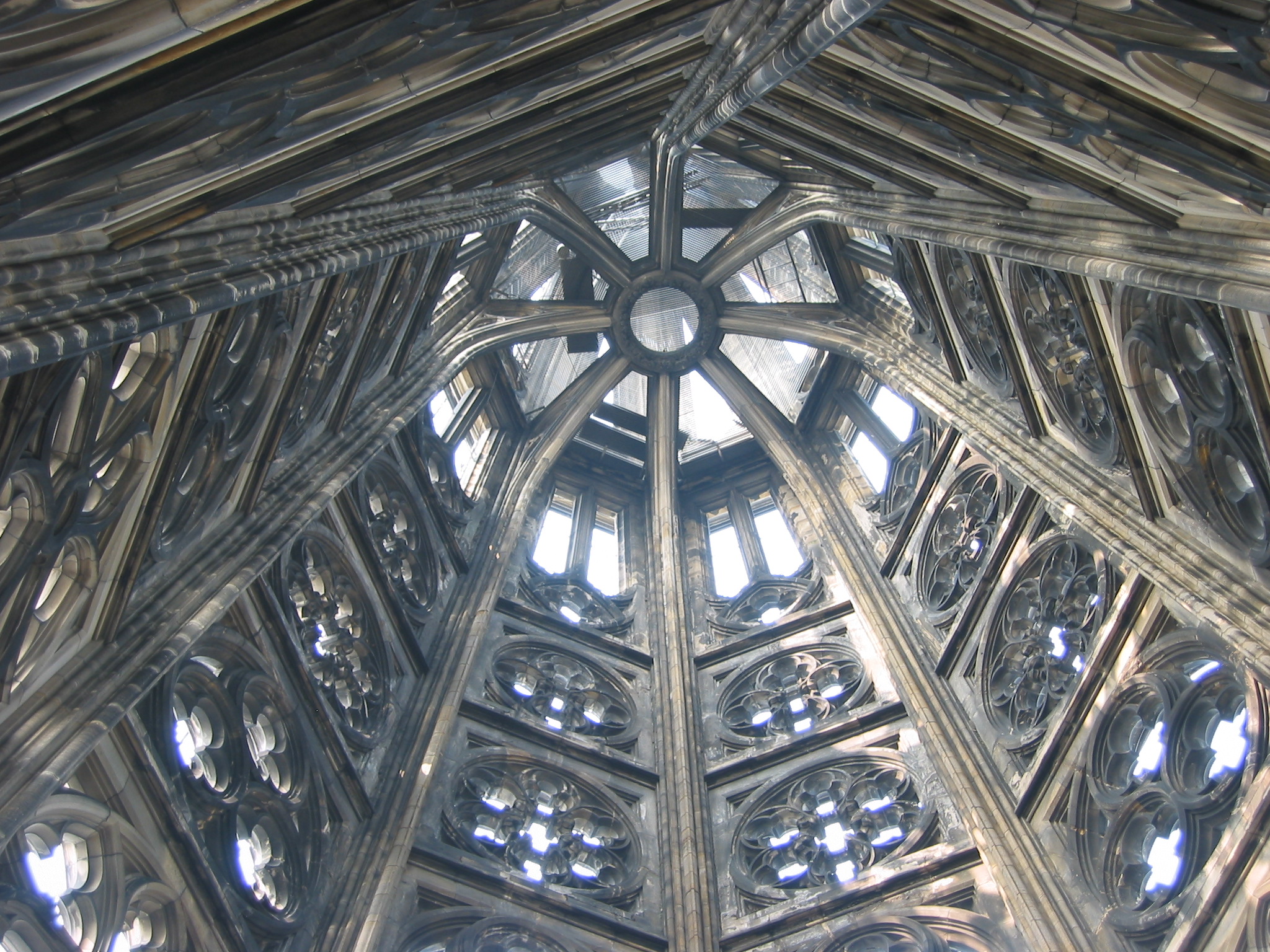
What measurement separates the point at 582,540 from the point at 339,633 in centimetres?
695

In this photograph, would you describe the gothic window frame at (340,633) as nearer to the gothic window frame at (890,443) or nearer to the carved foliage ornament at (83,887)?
the carved foliage ornament at (83,887)

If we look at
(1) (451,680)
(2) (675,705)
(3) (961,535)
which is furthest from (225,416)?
(3) (961,535)

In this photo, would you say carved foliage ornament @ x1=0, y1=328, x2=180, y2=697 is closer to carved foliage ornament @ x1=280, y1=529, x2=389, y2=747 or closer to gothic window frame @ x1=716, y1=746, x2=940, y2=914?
carved foliage ornament @ x1=280, y1=529, x2=389, y2=747

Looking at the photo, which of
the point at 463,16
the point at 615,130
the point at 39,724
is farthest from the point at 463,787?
the point at 463,16

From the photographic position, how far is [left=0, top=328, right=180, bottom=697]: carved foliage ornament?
612 centimetres

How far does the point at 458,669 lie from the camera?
13.3 m

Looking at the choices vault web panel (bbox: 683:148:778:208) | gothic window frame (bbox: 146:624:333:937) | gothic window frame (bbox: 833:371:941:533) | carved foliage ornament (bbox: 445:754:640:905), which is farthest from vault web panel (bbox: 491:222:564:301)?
gothic window frame (bbox: 146:624:333:937)

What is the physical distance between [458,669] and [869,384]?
7.74 m

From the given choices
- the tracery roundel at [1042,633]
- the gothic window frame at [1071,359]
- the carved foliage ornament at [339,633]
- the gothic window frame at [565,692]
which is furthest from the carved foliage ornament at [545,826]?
the gothic window frame at [1071,359]

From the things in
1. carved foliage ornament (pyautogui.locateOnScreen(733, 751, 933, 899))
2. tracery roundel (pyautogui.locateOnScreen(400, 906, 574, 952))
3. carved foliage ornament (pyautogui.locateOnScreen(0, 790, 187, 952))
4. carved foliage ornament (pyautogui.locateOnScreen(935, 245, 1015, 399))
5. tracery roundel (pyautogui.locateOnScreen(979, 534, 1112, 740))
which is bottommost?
carved foliage ornament (pyautogui.locateOnScreen(0, 790, 187, 952))

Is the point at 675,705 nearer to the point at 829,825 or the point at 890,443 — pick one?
the point at 829,825

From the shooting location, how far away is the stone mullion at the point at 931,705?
9.70m

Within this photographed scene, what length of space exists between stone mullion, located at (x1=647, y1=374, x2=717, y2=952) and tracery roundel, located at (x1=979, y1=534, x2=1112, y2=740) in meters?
3.30

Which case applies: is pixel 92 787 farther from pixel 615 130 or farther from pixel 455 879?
pixel 615 130
